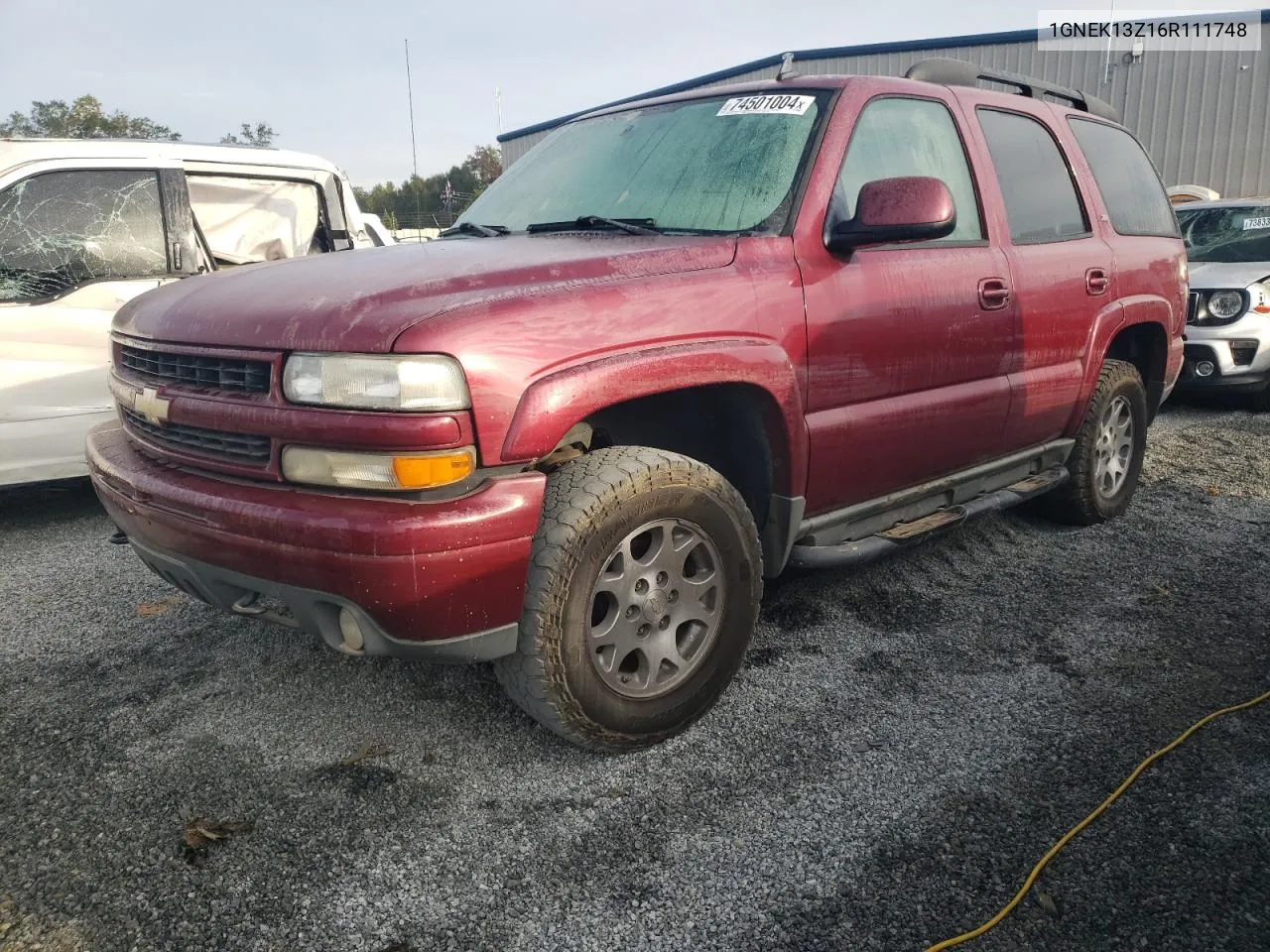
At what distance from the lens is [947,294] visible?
313 cm

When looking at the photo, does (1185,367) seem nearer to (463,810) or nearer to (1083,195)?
(1083,195)

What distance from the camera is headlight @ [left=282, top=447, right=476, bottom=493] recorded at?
2023 mm

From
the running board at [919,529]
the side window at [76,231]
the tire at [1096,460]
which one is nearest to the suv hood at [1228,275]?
the tire at [1096,460]

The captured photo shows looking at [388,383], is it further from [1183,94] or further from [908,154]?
[1183,94]

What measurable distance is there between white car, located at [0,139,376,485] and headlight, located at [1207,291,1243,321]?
6.93 meters

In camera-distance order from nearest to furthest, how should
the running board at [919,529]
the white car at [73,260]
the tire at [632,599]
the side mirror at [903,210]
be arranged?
1. the tire at [632,599]
2. the side mirror at [903,210]
3. the running board at [919,529]
4. the white car at [73,260]

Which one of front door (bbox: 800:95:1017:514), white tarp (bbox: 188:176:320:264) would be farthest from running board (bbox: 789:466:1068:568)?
white tarp (bbox: 188:176:320:264)

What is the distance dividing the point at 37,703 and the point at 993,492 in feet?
11.2

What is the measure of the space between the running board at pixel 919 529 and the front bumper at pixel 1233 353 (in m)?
4.01

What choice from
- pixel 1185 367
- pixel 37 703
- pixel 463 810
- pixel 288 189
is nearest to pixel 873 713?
pixel 463 810

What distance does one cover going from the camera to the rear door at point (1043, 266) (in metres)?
3.51

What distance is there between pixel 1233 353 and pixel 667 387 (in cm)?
646

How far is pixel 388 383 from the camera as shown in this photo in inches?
79.4

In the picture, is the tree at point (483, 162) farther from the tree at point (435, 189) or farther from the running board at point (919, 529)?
the running board at point (919, 529)
